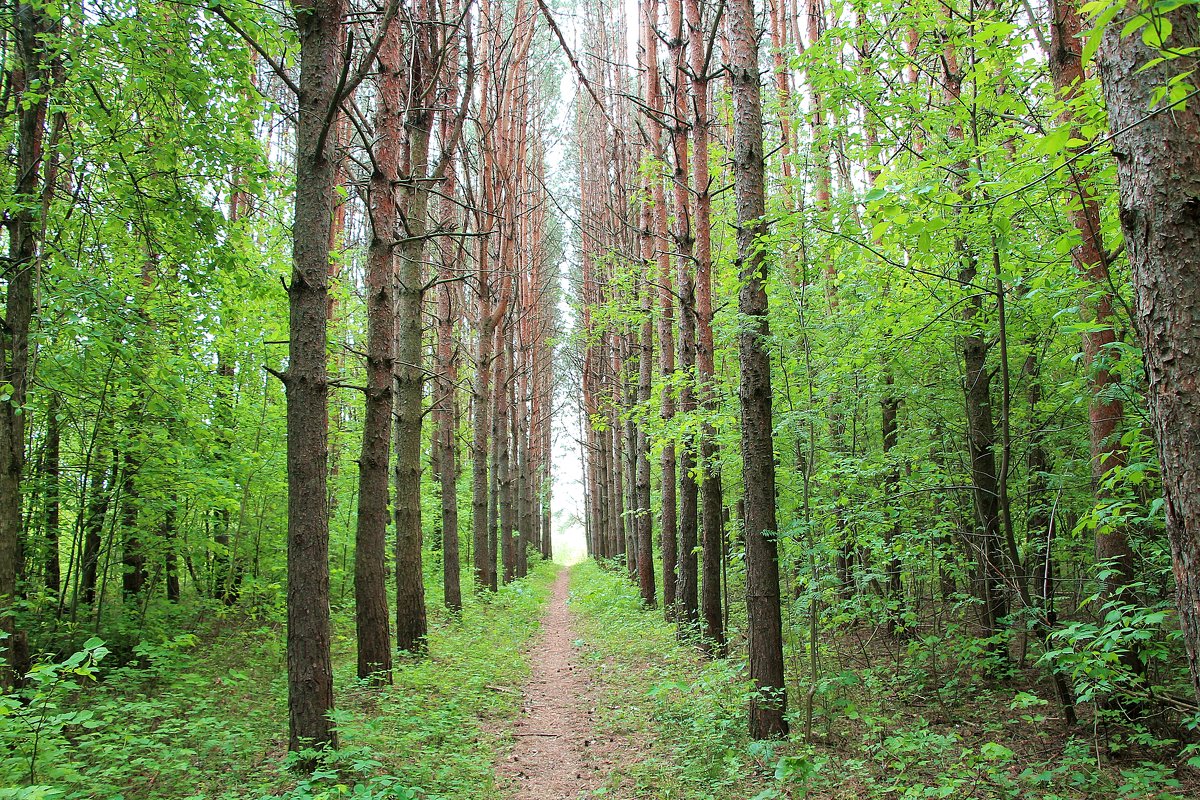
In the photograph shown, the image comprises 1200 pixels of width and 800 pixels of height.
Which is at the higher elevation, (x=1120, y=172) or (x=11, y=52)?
(x=11, y=52)

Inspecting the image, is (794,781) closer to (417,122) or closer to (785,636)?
(785,636)

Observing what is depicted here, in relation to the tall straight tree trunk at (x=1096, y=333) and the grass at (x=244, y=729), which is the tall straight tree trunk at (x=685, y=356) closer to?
the grass at (x=244, y=729)

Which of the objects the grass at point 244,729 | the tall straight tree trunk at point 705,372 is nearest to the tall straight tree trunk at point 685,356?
the tall straight tree trunk at point 705,372

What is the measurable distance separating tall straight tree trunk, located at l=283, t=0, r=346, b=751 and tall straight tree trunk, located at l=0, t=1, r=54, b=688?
2.73m

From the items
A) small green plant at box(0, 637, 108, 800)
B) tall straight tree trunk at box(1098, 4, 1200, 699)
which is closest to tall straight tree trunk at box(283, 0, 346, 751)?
small green plant at box(0, 637, 108, 800)

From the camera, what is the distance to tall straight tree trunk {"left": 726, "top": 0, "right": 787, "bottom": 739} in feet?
16.2

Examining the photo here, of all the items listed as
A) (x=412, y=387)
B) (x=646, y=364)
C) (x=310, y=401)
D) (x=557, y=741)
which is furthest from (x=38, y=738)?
(x=646, y=364)

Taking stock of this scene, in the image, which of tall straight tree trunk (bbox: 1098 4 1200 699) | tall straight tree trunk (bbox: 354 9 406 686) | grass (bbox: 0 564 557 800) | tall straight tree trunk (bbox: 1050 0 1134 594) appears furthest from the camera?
tall straight tree trunk (bbox: 354 9 406 686)

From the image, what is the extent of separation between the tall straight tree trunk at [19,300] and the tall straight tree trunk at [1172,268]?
24.0ft

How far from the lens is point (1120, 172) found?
8.34ft

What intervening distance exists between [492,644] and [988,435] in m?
7.35

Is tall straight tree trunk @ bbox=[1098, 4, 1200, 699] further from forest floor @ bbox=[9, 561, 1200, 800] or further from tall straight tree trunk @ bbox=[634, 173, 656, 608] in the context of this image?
tall straight tree trunk @ bbox=[634, 173, 656, 608]

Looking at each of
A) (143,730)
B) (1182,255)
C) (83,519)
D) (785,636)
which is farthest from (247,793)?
(785,636)

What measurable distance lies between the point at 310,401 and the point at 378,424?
2.62m
